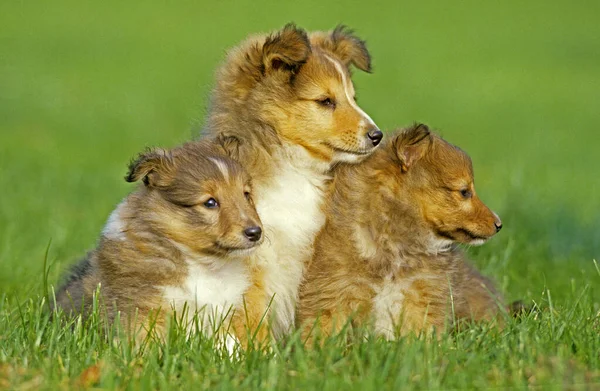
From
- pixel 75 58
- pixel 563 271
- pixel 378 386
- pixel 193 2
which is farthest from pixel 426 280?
pixel 193 2

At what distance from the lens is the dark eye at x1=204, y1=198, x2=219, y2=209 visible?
6.44 meters

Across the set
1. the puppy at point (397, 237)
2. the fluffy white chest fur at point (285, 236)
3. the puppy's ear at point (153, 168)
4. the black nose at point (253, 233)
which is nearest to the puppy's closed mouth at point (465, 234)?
the puppy at point (397, 237)

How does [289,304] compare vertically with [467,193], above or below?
below

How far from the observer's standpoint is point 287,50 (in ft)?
22.9

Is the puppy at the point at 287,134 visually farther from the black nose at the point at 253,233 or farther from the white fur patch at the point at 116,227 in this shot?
the white fur patch at the point at 116,227

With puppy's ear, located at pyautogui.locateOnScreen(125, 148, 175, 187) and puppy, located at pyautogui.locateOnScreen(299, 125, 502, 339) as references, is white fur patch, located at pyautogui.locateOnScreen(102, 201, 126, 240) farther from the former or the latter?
puppy, located at pyautogui.locateOnScreen(299, 125, 502, 339)

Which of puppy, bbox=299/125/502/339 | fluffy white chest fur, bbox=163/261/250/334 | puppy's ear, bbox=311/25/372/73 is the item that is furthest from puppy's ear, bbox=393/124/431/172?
fluffy white chest fur, bbox=163/261/250/334

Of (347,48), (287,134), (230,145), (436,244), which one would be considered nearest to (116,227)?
(230,145)

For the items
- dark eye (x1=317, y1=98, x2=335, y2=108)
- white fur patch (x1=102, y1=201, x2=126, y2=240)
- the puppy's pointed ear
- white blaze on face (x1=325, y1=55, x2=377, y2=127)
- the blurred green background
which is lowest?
white fur patch (x1=102, y1=201, x2=126, y2=240)

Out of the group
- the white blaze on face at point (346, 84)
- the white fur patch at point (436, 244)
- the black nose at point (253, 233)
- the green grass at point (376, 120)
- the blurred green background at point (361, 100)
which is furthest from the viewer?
the blurred green background at point (361, 100)

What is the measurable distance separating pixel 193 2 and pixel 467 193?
127ft

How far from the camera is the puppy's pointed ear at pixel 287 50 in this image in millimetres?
6949

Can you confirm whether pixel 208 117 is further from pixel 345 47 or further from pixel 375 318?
pixel 375 318

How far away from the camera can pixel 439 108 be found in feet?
74.9
